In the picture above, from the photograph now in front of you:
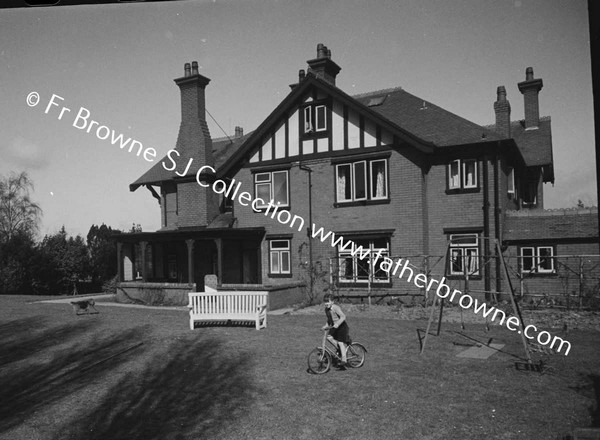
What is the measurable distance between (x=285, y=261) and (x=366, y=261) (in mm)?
3949

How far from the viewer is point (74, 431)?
22.3 feet

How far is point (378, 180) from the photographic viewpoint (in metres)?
21.4

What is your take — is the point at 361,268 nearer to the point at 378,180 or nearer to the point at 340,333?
the point at 378,180

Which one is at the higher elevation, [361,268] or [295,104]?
[295,104]

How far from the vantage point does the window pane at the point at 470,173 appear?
19.9 meters

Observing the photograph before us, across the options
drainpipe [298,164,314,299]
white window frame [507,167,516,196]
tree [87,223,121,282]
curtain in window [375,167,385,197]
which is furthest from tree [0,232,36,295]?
white window frame [507,167,516,196]

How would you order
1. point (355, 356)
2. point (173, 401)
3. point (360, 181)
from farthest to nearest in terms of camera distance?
point (360, 181)
point (355, 356)
point (173, 401)

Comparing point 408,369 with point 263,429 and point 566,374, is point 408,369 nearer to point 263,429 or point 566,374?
point 566,374

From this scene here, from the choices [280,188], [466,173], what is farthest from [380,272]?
[280,188]

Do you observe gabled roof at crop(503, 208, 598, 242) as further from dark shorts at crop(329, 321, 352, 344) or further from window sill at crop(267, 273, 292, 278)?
dark shorts at crop(329, 321, 352, 344)

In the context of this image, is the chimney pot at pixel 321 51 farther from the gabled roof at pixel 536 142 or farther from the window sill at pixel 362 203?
the gabled roof at pixel 536 142

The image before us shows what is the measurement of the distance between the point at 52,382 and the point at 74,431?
2998 mm

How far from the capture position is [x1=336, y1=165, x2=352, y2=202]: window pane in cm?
2211

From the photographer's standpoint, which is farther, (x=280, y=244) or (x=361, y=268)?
(x=280, y=244)
